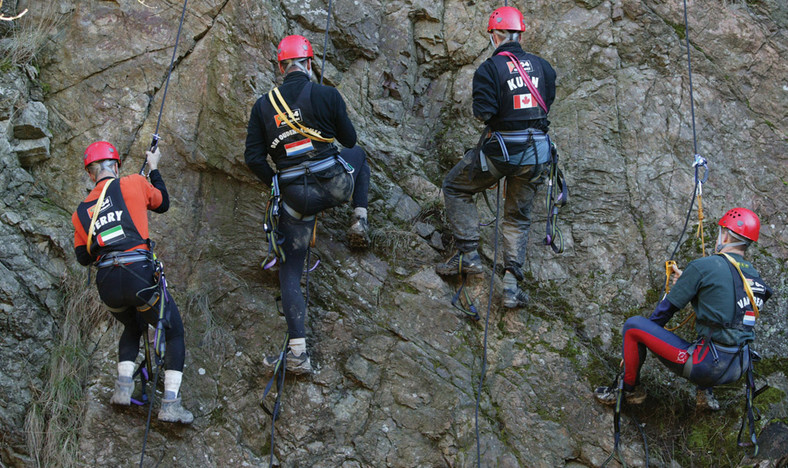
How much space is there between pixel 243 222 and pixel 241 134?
84 cm

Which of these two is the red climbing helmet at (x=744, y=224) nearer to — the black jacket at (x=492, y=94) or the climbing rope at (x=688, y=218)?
the climbing rope at (x=688, y=218)

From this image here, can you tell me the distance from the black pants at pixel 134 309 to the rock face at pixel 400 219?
1.88 feet

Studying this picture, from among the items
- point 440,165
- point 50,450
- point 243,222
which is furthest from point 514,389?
point 50,450

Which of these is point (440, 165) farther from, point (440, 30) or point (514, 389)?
point (514, 389)

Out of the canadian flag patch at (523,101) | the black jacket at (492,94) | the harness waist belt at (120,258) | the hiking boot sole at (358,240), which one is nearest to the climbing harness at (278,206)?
the hiking boot sole at (358,240)

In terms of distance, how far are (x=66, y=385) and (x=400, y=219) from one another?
3279mm

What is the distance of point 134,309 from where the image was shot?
5340mm

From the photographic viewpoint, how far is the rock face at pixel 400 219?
18.3ft

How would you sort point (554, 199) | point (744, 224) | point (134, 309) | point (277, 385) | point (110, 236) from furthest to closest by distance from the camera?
point (554, 199) < point (277, 385) < point (134, 309) < point (110, 236) < point (744, 224)

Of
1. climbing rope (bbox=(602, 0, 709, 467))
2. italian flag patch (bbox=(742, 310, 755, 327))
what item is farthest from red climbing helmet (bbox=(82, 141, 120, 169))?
italian flag patch (bbox=(742, 310, 755, 327))

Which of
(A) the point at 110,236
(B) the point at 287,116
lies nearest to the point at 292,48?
(B) the point at 287,116

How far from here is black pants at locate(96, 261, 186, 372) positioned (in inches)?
198

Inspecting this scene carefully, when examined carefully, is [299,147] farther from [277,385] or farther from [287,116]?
[277,385]

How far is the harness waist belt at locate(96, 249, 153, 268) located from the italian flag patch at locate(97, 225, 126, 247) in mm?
100
